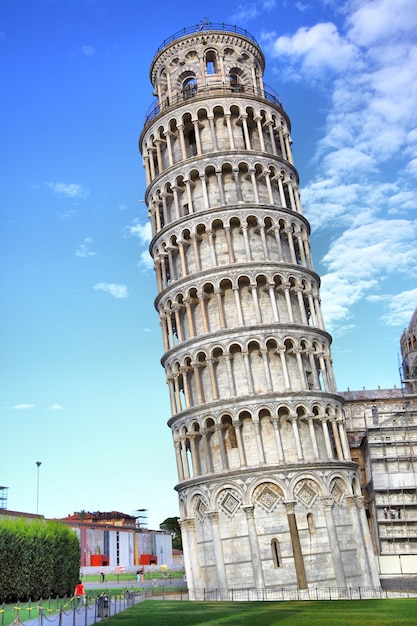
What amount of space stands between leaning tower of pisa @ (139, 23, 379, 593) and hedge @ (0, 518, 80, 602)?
761 centimetres

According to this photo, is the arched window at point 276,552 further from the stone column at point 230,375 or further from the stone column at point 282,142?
the stone column at point 282,142

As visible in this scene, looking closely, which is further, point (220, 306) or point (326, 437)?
point (220, 306)

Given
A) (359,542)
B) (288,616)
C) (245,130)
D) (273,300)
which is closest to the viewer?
(288,616)

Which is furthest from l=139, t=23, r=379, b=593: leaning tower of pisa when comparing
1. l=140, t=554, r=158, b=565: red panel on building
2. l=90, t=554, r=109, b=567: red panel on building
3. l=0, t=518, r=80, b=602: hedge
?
l=140, t=554, r=158, b=565: red panel on building

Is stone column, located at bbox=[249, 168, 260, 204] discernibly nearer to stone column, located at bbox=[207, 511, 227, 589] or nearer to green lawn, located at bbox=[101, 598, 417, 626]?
stone column, located at bbox=[207, 511, 227, 589]

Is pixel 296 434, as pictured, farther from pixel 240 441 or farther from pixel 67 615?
pixel 67 615

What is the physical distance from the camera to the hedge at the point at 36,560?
116 ft

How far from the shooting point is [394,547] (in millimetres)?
47688

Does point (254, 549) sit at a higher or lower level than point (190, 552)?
lower

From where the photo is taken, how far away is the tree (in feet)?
433

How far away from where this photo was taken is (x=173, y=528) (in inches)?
5399

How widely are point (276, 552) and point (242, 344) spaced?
12.9m

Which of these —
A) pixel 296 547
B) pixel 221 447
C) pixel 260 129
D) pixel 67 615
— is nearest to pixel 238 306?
pixel 221 447

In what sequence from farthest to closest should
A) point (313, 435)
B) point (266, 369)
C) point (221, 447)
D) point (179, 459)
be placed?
point (179, 459), point (266, 369), point (313, 435), point (221, 447)
